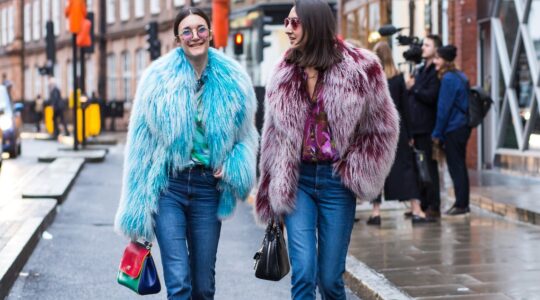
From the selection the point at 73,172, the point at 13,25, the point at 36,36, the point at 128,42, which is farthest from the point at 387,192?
the point at 13,25

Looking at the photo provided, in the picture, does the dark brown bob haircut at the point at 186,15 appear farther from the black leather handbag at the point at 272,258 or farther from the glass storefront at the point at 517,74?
the glass storefront at the point at 517,74

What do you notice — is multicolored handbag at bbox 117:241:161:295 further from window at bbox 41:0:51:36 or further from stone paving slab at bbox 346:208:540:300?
window at bbox 41:0:51:36

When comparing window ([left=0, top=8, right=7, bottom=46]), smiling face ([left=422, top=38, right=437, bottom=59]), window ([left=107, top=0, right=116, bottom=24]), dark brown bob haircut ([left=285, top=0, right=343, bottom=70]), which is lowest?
dark brown bob haircut ([left=285, top=0, right=343, bottom=70])

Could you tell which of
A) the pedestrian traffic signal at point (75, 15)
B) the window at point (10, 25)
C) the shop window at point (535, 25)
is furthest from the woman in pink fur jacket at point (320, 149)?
the window at point (10, 25)

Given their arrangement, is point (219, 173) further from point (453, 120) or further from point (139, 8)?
point (139, 8)

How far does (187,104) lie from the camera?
4.92 m

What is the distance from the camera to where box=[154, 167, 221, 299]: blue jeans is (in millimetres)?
4766

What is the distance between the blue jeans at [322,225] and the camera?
477cm

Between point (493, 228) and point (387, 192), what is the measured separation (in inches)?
43.1

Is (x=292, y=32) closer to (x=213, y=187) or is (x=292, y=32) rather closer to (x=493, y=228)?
(x=213, y=187)

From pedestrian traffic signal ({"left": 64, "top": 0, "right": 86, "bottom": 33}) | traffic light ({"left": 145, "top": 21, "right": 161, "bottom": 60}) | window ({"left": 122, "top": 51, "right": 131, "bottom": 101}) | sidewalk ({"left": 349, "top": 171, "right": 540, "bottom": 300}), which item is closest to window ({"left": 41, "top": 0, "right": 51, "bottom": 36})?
window ({"left": 122, "top": 51, "right": 131, "bottom": 101})

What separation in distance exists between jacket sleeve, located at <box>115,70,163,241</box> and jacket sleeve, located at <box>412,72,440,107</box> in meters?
5.85

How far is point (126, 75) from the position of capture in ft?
161

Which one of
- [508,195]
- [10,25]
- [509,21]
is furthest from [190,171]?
[10,25]
